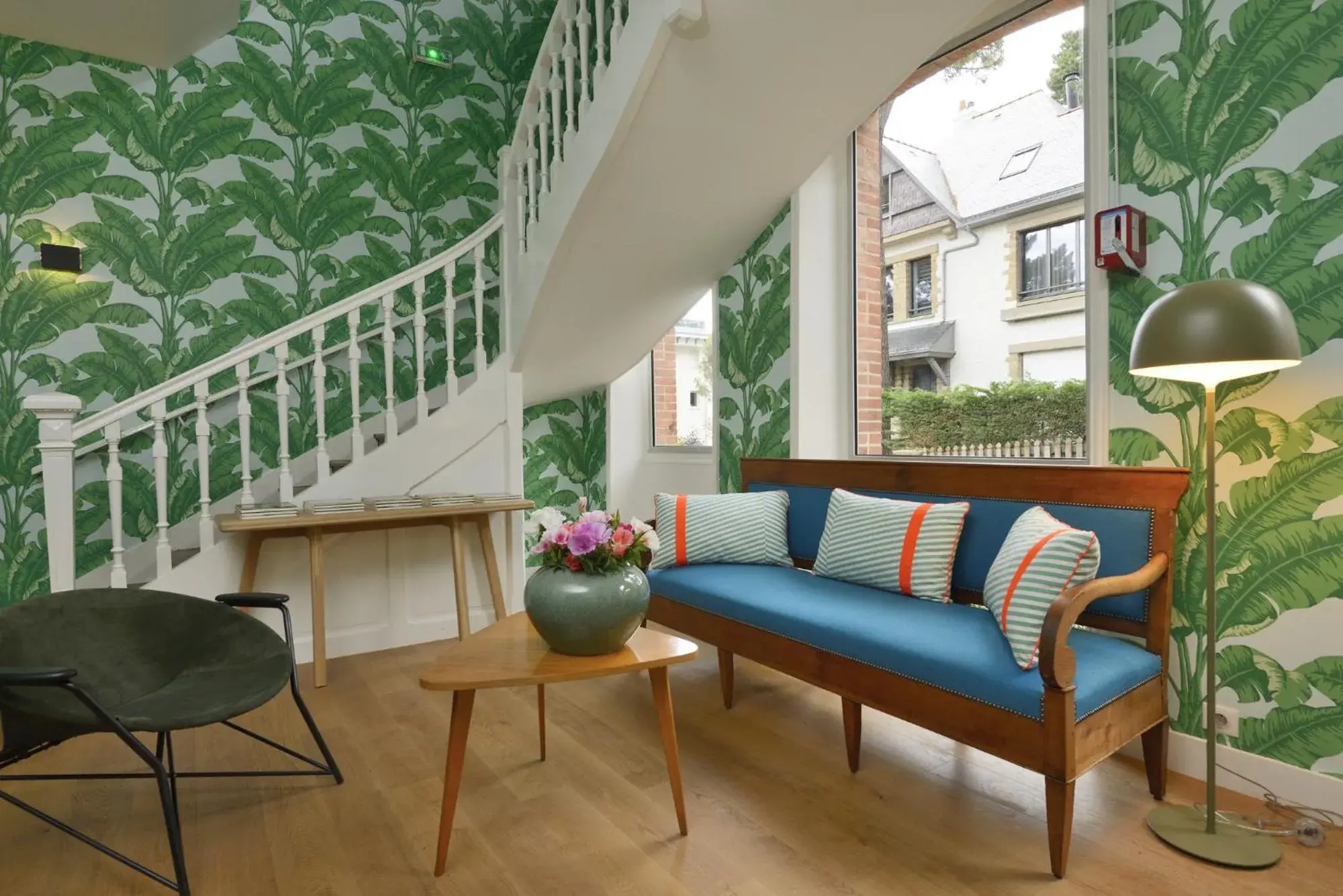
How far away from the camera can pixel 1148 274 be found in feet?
7.49

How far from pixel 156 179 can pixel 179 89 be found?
0.51 meters

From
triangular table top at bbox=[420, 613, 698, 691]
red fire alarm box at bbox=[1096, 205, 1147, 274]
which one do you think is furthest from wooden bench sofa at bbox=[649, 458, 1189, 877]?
red fire alarm box at bbox=[1096, 205, 1147, 274]

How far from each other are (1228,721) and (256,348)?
3928 mm

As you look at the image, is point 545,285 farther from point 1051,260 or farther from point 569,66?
point 1051,260

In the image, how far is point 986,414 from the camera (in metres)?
3.05

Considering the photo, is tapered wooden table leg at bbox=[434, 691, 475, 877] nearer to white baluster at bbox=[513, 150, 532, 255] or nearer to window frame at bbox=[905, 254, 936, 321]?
window frame at bbox=[905, 254, 936, 321]

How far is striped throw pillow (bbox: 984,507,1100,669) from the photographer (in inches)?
71.9

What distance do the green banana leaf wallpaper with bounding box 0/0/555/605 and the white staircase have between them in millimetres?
52

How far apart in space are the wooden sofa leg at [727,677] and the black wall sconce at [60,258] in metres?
3.68

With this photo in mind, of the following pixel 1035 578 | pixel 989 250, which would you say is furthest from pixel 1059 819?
pixel 989 250

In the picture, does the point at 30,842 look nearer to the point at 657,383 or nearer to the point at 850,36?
the point at 850,36

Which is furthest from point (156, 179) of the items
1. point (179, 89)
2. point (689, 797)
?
point (689, 797)

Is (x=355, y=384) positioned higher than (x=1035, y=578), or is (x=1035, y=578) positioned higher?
(x=355, y=384)

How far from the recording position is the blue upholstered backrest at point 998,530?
2.06m
